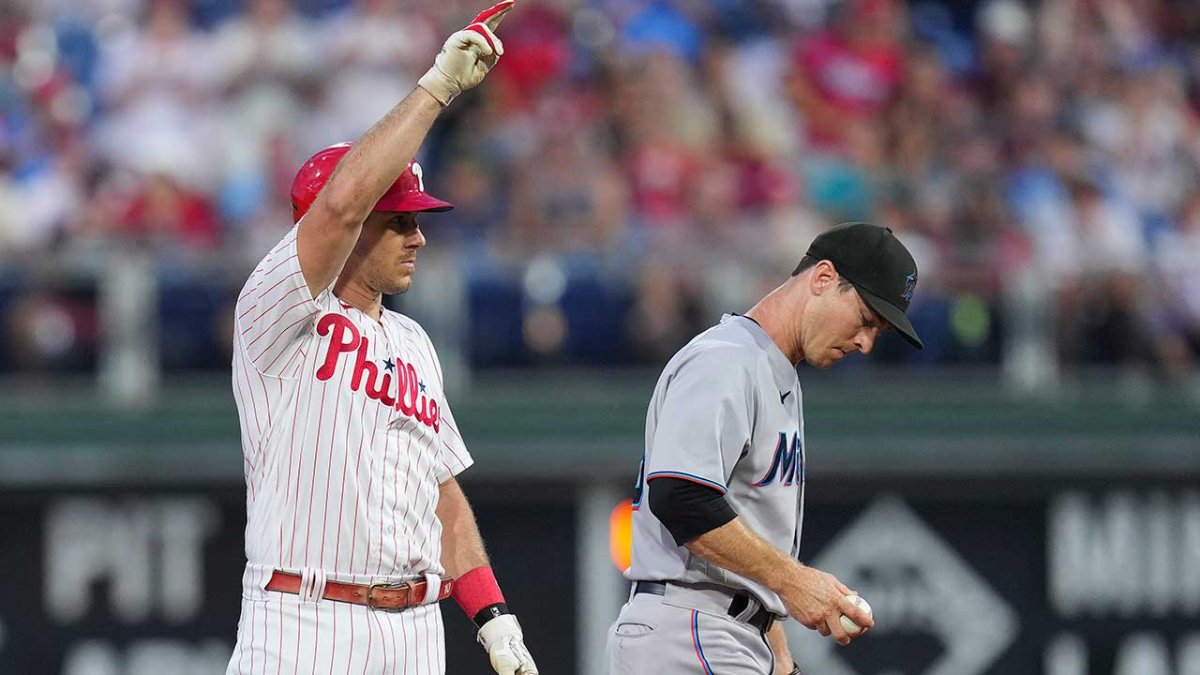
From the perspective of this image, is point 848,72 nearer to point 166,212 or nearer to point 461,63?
point 166,212

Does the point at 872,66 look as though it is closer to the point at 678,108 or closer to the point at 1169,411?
the point at 678,108

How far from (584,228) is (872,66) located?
2.41 meters

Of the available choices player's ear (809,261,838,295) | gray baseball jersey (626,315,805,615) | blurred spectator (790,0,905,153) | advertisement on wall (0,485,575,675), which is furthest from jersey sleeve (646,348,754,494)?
blurred spectator (790,0,905,153)

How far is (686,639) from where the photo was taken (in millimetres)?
4098

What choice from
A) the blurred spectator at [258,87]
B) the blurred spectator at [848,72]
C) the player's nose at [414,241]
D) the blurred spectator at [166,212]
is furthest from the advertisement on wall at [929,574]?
the player's nose at [414,241]

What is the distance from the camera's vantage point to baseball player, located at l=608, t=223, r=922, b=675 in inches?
154

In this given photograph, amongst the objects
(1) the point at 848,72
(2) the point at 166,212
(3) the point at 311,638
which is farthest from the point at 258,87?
(3) the point at 311,638

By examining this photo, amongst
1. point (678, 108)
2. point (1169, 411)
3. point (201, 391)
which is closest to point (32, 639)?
point (201, 391)

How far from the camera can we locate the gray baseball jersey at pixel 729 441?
3939 millimetres

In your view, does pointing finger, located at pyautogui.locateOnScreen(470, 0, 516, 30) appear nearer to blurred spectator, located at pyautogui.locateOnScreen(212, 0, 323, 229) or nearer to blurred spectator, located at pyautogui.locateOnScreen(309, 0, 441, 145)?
blurred spectator, located at pyautogui.locateOnScreen(212, 0, 323, 229)

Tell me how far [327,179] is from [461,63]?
0.55 meters

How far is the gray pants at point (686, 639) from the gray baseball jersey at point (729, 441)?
0.19ft

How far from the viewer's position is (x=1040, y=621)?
25.7ft

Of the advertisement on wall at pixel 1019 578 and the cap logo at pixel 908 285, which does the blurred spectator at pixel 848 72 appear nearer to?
the advertisement on wall at pixel 1019 578
